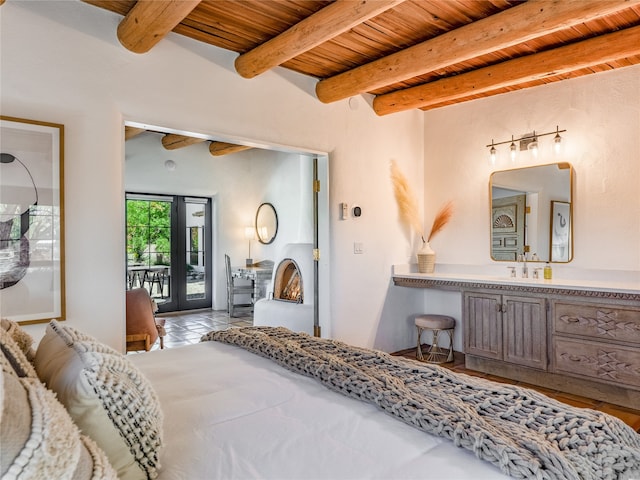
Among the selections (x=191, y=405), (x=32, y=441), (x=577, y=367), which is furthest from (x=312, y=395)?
(x=577, y=367)

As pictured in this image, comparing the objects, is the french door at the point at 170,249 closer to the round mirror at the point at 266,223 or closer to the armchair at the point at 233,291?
the armchair at the point at 233,291

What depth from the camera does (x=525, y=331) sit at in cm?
343

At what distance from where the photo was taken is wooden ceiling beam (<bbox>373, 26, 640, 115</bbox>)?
9.62 feet

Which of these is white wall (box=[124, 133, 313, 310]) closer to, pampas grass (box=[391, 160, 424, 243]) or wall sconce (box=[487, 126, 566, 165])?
pampas grass (box=[391, 160, 424, 243])

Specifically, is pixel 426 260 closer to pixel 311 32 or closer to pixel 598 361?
pixel 598 361

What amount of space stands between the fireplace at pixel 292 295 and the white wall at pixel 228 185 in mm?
1378

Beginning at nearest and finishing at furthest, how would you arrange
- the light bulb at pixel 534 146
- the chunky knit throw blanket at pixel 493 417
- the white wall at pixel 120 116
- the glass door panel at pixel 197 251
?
the chunky knit throw blanket at pixel 493 417 < the white wall at pixel 120 116 < the light bulb at pixel 534 146 < the glass door panel at pixel 197 251

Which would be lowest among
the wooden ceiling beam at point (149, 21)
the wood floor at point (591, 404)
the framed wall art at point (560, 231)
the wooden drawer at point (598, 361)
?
the wood floor at point (591, 404)

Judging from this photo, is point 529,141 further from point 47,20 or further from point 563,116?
point 47,20

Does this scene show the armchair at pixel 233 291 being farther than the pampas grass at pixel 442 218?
Yes

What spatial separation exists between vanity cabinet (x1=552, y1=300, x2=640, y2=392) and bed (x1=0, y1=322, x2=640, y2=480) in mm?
2036

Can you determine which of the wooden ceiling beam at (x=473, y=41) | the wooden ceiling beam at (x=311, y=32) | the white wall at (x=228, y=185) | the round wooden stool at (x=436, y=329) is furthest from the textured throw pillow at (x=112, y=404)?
the white wall at (x=228, y=185)

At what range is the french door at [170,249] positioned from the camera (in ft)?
21.4

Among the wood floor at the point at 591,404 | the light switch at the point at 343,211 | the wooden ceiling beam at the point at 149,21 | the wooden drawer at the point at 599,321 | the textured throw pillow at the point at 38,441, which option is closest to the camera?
the textured throw pillow at the point at 38,441
